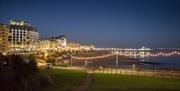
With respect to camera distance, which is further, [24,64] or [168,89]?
[24,64]

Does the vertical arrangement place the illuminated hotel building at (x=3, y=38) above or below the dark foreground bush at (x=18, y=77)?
above

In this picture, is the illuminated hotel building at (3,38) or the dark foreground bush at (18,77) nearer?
the dark foreground bush at (18,77)

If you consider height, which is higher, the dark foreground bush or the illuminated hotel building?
the illuminated hotel building

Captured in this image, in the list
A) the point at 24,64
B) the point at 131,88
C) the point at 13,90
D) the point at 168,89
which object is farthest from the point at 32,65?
the point at 168,89

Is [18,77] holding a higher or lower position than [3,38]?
lower

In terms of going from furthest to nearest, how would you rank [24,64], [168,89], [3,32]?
[3,32] < [24,64] < [168,89]

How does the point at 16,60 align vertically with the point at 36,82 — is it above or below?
above

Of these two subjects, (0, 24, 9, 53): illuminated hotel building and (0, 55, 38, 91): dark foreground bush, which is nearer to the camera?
(0, 55, 38, 91): dark foreground bush

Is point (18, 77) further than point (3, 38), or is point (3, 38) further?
point (3, 38)

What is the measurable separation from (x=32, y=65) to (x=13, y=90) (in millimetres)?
6536

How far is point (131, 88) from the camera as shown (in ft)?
109

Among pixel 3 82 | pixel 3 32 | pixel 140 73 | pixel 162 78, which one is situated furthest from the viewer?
pixel 3 32

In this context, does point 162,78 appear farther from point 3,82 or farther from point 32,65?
point 3,82

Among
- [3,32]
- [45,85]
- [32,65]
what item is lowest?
[45,85]
